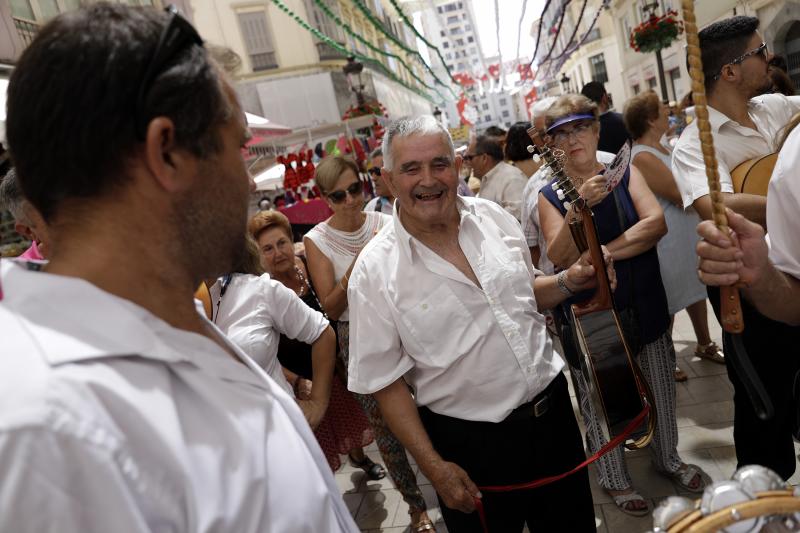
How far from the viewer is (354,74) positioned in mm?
11852

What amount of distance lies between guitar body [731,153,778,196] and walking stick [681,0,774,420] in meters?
1.15

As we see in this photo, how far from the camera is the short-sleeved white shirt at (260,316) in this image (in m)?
2.39

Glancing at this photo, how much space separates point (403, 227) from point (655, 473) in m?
2.31

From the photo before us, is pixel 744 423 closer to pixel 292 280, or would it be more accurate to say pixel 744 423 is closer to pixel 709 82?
pixel 709 82

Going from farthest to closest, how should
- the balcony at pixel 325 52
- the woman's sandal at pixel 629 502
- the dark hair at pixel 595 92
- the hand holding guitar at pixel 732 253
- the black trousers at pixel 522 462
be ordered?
the balcony at pixel 325 52
the dark hair at pixel 595 92
the woman's sandal at pixel 629 502
the black trousers at pixel 522 462
the hand holding guitar at pixel 732 253

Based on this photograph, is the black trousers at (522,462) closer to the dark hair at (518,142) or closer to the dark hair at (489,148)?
the dark hair at (518,142)

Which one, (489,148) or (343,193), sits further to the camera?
(489,148)

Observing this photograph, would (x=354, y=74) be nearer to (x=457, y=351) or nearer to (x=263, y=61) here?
(x=457, y=351)

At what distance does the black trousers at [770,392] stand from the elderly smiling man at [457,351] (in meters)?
0.71

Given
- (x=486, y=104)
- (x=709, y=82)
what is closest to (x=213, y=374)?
(x=709, y=82)

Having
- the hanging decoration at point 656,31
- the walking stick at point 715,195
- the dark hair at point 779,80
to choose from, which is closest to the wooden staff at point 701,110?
the walking stick at point 715,195

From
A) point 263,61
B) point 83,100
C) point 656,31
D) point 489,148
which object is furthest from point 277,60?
point 83,100

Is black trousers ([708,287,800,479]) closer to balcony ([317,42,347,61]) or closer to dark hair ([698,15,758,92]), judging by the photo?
dark hair ([698,15,758,92])

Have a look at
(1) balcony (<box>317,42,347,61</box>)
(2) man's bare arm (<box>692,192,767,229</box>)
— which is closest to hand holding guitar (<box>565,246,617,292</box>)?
(2) man's bare arm (<box>692,192,767,229</box>)
